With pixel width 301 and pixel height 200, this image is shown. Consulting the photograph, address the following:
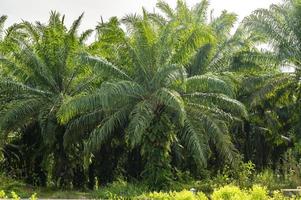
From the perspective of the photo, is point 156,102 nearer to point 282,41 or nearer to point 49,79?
point 49,79

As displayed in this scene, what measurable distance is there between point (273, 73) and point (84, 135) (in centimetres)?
826

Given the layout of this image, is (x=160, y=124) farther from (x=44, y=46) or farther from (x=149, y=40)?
(x=44, y=46)

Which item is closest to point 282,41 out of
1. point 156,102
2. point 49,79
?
point 156,102

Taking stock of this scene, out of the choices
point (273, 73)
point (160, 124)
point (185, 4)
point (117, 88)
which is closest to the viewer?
point (117, 88)

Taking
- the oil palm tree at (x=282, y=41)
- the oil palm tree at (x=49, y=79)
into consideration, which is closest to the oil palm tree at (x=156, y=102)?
the oil palm tree at (x=49, y=79)

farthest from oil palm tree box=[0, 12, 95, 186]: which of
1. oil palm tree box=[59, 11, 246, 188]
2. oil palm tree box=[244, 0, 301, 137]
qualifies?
oil palm tree box=[244, 0, 301, 137]

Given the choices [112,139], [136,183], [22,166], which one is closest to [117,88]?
[136,183]

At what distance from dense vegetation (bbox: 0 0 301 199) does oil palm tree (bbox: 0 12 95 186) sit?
45 mm

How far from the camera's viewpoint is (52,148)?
21281 millimetres

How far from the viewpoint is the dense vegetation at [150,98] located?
18625 millimetres

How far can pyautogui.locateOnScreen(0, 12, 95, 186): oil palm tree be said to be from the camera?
818 inches

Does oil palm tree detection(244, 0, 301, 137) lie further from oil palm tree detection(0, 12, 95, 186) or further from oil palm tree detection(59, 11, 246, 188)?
oil palm tree detection(0, 12, 95, 186)

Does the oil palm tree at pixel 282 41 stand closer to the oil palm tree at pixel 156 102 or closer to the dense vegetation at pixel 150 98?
the dense vegetation at pixel 150 98

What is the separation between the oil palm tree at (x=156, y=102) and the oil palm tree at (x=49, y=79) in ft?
5.61
